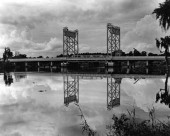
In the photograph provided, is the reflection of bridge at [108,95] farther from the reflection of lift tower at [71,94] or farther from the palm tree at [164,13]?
the palm tree at [164,13]

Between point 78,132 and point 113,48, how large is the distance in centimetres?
10850

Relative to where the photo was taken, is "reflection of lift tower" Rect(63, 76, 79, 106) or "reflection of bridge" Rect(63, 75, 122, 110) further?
"reflection of lift tower" Rect(63, 76, 79, 106)

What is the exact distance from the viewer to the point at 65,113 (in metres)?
12.6

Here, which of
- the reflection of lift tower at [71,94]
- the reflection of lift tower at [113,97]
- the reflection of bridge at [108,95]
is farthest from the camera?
the reflection of lift tower at [71,94]

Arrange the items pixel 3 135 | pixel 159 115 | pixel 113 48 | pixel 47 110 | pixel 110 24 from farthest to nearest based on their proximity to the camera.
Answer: pixel 113 48
pixel 110 24
pixel 47 110
pixel 159 115
pixel 3 135

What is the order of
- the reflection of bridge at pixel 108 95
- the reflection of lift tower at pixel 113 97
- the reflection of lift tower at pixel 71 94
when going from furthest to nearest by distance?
the reflection of lift tower at pixel 71 94, the reflection of bridge at pixel 108 95, the reflection of lift tower at pixel 113 97

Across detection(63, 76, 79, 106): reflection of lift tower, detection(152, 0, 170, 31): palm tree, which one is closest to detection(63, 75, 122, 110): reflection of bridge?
detection(63, 76, 79, 106): reflection of lift tower

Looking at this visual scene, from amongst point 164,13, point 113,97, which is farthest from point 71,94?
point 164,13

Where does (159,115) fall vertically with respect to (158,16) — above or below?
below

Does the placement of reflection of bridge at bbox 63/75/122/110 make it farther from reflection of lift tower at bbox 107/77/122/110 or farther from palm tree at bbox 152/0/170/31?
palm tree at bbox 152/0/170/31

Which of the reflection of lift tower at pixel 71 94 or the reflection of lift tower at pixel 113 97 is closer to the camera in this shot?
the reflection of lift tower at pixel 113 97

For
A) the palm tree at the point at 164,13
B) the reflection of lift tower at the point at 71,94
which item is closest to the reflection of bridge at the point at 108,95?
Answer: the reflection of lift tower at the point at 71,94

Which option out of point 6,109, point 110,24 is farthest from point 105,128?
point 110,24

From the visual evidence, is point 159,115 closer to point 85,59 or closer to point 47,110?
point 47,110
